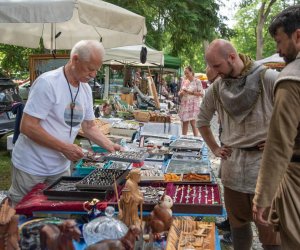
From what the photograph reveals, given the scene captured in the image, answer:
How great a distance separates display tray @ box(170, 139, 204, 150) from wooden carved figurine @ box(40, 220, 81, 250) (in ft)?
11.1

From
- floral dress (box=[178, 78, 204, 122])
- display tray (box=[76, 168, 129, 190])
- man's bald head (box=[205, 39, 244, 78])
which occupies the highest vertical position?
man's bald head (box=[205, 39, 244, 78])

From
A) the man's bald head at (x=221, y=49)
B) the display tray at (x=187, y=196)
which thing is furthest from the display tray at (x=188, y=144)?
the man's bald head at (x=221, y=49)

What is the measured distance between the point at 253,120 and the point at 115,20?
2058 millimetres

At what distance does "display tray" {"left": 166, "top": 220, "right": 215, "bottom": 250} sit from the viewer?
80.7 inches

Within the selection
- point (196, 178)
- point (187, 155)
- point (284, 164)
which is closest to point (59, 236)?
point (284, 164)

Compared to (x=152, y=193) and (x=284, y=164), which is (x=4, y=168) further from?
(x=284, y=164)

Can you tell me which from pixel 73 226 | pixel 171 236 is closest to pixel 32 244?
pixel 73 226

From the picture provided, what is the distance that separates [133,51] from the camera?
10086 millimetres

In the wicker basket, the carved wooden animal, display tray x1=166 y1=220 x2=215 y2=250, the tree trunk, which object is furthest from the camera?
the tree trunk

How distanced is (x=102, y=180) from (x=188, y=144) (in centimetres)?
228

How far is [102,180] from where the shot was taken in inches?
102

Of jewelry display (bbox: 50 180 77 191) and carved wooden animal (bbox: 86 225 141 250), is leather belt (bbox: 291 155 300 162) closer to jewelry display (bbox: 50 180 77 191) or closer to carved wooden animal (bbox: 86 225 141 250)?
carved wooden animal (bbox: 86 225 141 250)

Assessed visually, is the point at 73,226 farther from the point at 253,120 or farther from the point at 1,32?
the point at 1,32

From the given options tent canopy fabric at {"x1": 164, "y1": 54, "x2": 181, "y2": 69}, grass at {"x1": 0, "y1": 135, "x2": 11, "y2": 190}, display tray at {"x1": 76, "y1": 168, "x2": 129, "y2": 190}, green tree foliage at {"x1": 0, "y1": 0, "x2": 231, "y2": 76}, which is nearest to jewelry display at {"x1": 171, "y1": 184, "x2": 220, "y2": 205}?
display tray at {"x1": 76, "y1": 168, "x2": 129, "y2": 190}
